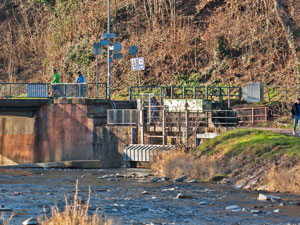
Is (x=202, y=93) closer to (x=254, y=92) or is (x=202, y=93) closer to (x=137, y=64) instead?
(x=254, y=92)

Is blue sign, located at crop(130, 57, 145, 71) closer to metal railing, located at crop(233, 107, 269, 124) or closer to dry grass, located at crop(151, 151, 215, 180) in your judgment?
metal railing, located at crop(233, 107, 269, 124)

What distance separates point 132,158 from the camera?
116 feet

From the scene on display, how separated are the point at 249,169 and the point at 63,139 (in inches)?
620

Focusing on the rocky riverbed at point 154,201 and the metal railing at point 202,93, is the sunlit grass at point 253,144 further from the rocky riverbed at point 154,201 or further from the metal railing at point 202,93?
the metal railing at point 202,93

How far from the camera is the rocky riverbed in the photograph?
56.7 ft

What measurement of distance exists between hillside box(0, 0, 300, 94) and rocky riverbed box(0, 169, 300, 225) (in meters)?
22.4

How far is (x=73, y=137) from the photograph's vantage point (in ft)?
126

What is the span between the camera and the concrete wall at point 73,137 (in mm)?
37656

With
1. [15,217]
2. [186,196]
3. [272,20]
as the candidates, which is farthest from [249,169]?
[272,20]

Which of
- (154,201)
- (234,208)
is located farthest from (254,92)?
(234,208)

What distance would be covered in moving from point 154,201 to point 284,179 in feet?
14.2

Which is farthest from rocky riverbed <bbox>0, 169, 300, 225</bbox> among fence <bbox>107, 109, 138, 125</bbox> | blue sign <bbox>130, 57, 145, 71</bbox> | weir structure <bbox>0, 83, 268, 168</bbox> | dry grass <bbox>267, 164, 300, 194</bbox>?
blue sign <bbox>130, 57, 145, 71</bbox>

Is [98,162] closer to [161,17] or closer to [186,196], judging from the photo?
[186,196]

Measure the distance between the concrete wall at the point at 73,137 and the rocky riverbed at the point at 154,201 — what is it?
27.6 ft
